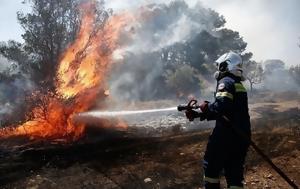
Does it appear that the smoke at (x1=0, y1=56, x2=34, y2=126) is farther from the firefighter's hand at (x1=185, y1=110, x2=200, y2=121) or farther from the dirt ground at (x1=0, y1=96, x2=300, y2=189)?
the firefighter's hand at (x1=185, y1=110, x2=200, y2=121)

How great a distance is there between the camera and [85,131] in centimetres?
1402

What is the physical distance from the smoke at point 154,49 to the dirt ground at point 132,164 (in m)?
28.2

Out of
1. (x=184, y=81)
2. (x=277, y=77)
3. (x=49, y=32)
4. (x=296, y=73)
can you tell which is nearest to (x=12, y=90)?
(x=49, y=32)

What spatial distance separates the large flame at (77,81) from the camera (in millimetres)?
13945

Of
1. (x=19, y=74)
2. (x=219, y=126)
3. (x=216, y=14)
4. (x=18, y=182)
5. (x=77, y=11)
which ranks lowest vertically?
(x=18, y=182)

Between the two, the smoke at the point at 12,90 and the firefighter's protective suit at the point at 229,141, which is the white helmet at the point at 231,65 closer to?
the firefighter's protective suit at the point at 229,141

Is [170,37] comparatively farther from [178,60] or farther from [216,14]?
[216,14]

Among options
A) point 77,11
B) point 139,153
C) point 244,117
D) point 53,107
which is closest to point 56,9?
point 77,11

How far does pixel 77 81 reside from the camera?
53.6 feet

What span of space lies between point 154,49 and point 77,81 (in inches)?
1027

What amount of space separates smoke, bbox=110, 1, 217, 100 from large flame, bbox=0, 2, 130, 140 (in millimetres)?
18395

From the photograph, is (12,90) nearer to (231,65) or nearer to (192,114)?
(192,114)

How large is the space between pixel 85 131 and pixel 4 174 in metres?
5.88

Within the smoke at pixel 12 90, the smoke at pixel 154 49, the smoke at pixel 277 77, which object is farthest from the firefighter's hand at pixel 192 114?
the smoke at pixel 277 77
